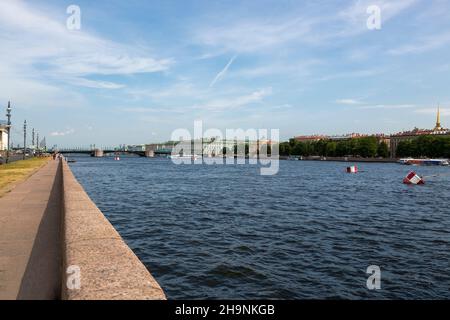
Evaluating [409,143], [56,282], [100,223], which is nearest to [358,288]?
[100,223]

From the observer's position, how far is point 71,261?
4.85 meters

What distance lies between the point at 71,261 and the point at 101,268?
570mm

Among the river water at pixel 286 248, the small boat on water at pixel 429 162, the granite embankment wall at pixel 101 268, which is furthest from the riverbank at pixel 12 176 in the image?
the small boat on water at pixel 429 162

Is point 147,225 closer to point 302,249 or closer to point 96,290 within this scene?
point 302,249

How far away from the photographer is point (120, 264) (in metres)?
4.71

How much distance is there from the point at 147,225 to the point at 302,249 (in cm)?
570

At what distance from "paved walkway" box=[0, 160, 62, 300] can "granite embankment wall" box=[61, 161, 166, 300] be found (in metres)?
0.48

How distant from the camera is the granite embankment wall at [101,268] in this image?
3.83 meters

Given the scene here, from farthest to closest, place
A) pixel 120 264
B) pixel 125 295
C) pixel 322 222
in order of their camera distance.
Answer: pixel 322 222, pixel 120 264, pixel 125 295

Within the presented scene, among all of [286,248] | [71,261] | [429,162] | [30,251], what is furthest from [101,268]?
[429,162]

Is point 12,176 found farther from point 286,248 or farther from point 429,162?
point 429,162

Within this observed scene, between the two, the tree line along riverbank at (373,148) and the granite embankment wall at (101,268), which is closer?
the granite embankment wall at (101,268)

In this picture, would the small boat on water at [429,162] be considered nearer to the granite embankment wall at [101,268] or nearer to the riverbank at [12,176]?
the riverbank at [12,176]

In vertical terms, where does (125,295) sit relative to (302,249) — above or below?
above
